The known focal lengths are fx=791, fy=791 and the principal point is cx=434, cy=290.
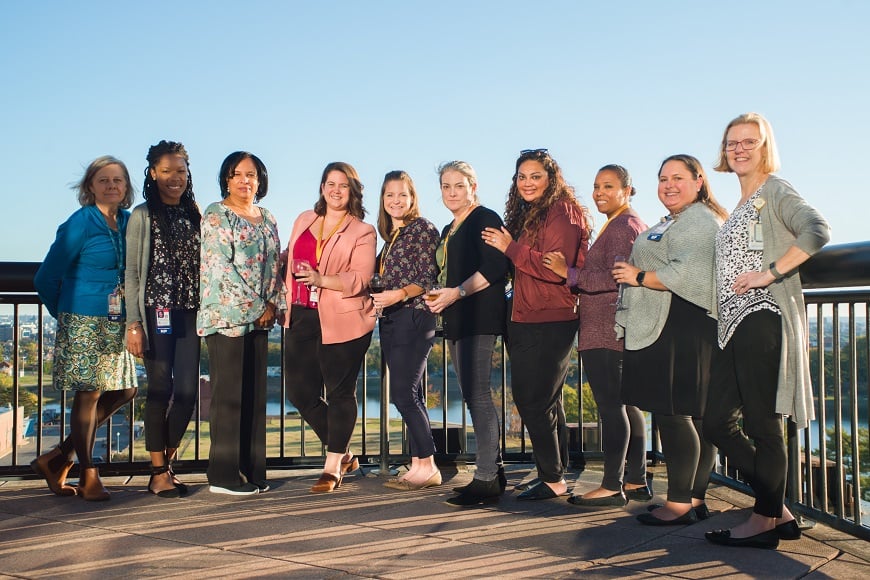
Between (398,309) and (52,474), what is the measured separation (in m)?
2.14

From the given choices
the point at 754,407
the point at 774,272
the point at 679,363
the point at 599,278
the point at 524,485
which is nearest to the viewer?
the point at 774,272

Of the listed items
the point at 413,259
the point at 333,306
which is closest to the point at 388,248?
the point at 413,259

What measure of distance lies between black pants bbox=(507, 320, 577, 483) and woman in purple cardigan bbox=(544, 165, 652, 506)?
115mm

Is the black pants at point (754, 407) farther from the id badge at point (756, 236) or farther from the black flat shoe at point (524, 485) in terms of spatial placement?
the black flat shoe at point (524, 485)

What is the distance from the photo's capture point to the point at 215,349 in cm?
444

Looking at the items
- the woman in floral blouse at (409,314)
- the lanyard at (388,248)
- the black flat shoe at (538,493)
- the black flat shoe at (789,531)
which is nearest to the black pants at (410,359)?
the woman in floral blouse at (409,314)

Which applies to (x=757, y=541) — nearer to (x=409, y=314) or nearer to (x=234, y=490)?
(x=409, y=314)

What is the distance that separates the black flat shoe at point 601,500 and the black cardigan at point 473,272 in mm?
959

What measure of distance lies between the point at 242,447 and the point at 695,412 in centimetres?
255

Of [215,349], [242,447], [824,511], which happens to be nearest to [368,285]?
[215,349]

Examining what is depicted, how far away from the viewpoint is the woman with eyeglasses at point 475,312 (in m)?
4.23

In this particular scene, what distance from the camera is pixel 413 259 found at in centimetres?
449

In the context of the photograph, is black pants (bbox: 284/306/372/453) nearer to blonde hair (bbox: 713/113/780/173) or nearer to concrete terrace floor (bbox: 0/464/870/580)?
concrete terrace floor (bbox: 0/464/870/580)

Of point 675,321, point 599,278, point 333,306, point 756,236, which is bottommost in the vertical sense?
point 675,321
